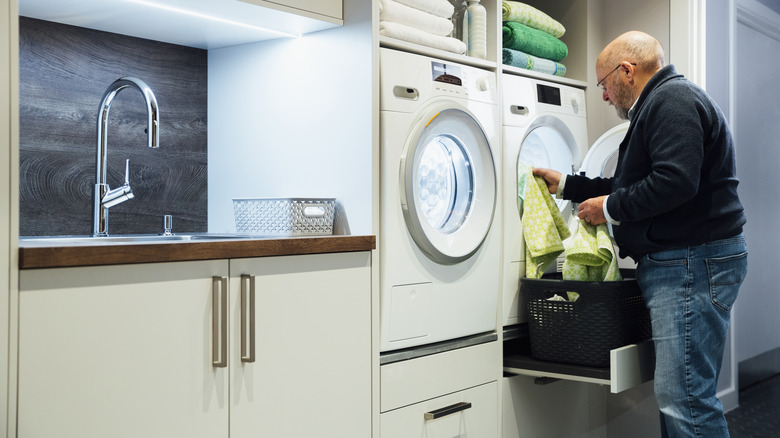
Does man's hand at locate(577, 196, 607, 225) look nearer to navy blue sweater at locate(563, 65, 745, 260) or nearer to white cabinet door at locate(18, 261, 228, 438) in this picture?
navy blue sweater at locate(563, 65, 745, 260)

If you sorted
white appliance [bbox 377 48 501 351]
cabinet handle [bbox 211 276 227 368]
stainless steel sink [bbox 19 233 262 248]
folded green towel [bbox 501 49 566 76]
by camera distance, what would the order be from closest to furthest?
1. cabinet handle [bbox 211 276 227 368]
2. stainless steel sink [bbox 19 233 262 248]
3. white appliance [bbox 377 48 501 351]
4. folded green towel [bbox 501 49 566 76]

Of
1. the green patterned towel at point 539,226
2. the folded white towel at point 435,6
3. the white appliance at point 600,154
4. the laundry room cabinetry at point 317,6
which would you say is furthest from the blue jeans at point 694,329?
the laundry room cabinetry at point 317,6

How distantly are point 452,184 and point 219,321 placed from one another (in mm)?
1063

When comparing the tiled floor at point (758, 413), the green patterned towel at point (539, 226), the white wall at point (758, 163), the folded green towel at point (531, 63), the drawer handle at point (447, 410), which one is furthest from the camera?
the white wall at point (758, 163)

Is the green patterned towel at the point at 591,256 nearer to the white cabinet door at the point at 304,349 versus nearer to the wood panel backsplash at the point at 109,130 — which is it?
the white cabinet door at the point at 304,349

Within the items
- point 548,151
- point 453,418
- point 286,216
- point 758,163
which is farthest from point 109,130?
point 758,163

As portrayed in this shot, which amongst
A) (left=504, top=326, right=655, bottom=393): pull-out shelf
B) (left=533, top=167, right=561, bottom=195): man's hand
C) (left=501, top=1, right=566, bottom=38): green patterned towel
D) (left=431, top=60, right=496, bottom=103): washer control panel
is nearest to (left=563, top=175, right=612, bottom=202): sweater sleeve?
(left=533, top=167, right=561, bottom=195): man's hand

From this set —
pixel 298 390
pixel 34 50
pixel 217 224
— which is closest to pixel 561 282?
pixel 298 390

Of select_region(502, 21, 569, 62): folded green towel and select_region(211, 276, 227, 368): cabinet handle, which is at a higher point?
select_region(502, 21, 569, 62): folded green towel

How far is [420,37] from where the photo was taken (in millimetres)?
2244

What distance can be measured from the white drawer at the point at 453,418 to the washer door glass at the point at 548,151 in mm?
836

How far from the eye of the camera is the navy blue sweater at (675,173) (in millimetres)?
2080

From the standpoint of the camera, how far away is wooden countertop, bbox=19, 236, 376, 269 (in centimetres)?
136

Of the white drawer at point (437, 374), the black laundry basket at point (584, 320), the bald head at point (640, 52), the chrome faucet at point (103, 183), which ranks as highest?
the bald head at point (640, 52)
